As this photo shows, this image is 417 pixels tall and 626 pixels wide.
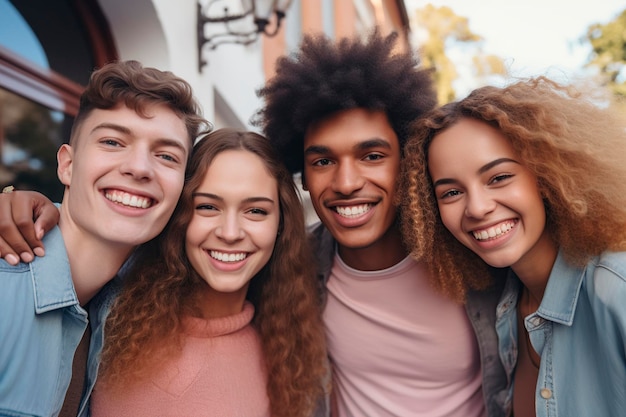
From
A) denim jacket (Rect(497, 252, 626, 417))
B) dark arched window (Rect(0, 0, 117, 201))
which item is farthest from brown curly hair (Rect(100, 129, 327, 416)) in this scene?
dark arched window (Rect(0, 0, 117, 201))

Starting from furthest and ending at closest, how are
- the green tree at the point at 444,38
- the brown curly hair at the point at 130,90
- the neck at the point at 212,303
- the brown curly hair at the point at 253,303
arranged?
the green tree at the point at 444,38
the neck at the point at 212,303
the brown curly hair at the point at 253,303
the brown curly hair at the point at 130,90

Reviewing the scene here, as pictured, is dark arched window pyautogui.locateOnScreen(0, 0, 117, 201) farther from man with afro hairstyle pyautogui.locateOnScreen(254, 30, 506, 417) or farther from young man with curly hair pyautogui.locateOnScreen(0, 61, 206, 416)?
man with afro hairstyle pyautogui.locateOnScreen(254, 30, 506, 417)

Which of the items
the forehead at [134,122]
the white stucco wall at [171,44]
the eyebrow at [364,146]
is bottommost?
the eyebrow at [364,146]

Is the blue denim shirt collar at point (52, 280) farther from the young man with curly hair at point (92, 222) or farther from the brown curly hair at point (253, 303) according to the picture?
the brown curly hair at point (253, 303)

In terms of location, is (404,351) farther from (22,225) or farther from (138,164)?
(22,225)

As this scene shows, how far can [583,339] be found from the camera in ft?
6.08

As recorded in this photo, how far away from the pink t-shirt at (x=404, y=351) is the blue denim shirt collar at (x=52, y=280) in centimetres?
135

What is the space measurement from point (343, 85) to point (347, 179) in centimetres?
49

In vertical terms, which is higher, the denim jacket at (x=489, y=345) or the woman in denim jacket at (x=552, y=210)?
the woman in denim jacket at (x=552, y=210)

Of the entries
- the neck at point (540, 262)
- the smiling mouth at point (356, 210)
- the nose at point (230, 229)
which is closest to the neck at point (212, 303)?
the nose at point (230, 229)

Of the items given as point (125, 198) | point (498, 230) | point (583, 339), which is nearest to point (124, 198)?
point (125, 198)

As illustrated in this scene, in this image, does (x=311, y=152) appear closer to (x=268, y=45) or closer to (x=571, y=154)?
(x=571, y=154)

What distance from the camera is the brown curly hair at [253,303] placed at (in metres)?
2.14

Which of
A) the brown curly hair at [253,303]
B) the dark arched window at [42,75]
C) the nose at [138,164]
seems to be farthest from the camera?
the dark arched window at [42,75]
